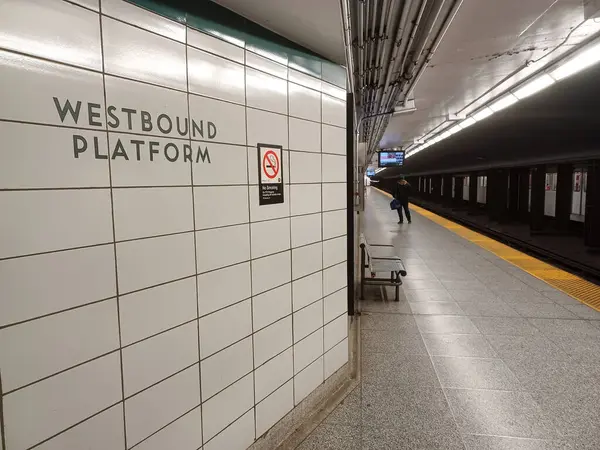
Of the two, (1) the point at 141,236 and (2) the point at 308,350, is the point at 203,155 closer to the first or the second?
(1) the point at 141,236

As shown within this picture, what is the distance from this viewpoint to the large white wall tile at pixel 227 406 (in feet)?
6.11

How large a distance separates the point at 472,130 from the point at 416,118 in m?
1.67

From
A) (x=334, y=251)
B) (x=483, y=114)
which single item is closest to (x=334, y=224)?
(x=334, y=251)

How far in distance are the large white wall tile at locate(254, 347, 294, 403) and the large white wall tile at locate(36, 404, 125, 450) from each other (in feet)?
2.61

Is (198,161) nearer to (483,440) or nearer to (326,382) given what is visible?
(326,382)

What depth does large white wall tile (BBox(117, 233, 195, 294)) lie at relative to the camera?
1.49m

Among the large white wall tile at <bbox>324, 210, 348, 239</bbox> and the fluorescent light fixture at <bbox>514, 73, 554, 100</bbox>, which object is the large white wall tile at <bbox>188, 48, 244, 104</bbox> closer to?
Answer: the large white wall tile at <bbox>324, 210, 348, 239</bbox>

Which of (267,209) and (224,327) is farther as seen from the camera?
(267,209)

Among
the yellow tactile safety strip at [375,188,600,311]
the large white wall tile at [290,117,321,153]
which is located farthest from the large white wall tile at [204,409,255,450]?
the yellow tactile safety strip at [375,188,600,311]

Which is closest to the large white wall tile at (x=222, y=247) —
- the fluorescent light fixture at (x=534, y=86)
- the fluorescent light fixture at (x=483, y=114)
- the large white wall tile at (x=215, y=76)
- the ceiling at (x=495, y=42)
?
the large white wall tile at (x=215, y=76)

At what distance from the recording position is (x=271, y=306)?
223cm

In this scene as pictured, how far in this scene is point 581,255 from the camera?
26.2 feet

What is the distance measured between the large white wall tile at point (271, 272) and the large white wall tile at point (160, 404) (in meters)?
0.55

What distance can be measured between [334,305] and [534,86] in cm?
459
